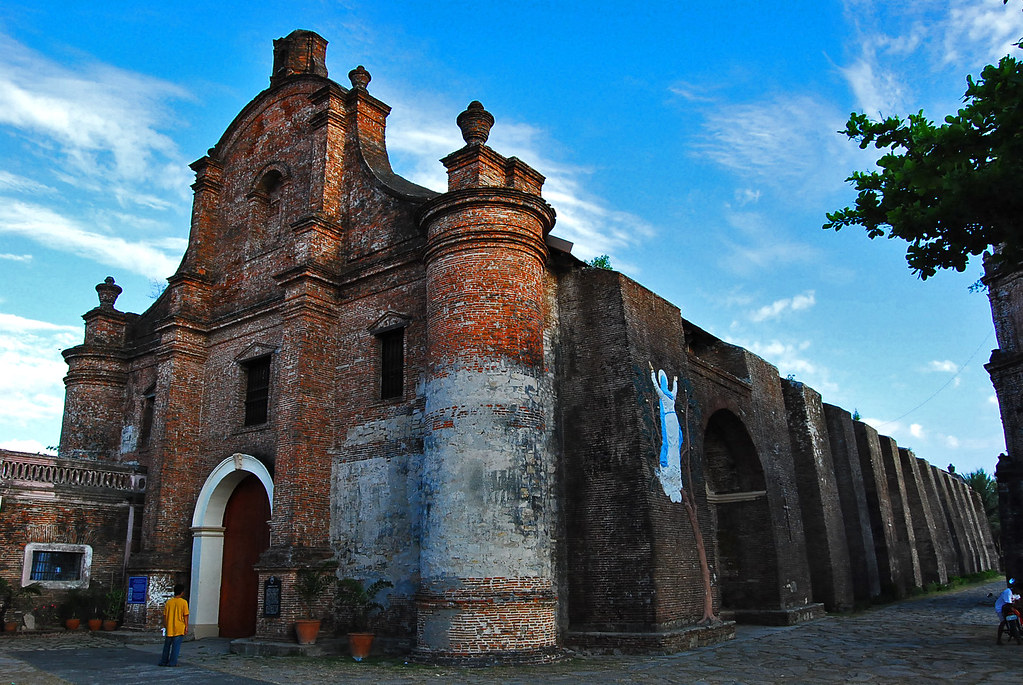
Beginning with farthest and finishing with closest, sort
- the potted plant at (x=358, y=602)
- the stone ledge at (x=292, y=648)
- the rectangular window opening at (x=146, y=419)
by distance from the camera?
the rectangular window opening at (x=146, y=419) → the potted plant at (x=358, y=602) → the stone ledge at (x=292, y=648)

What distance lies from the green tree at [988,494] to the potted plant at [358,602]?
139 feet

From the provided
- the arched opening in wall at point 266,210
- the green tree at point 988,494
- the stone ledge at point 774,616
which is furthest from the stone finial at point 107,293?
the green tree at point 988,494

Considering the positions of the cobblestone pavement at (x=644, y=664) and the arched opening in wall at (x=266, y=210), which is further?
the arched opening in wall at (x=266, y=210)

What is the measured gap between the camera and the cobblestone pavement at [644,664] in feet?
26.6

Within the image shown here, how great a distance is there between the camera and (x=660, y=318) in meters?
13.1

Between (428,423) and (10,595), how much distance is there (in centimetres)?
866

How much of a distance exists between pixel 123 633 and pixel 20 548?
2.51 meters

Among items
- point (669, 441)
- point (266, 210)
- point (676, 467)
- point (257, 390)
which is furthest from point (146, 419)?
point (676, 467)

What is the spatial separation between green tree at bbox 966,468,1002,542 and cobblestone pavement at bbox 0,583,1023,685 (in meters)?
36.8

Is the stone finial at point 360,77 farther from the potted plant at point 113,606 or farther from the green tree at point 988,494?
the green tree at point 988,494

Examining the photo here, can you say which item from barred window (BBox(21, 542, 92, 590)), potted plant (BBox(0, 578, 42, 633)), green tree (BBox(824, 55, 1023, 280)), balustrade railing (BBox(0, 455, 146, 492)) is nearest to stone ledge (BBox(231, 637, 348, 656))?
potted plant (BBox(0, 578, 42, 633))

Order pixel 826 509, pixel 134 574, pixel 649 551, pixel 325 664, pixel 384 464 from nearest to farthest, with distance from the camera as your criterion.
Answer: pixel 325 664, pixel 649 551, pixel 384 464, pixel 134 574, pixel 826 509

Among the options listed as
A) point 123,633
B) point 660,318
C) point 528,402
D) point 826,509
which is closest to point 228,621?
point 123,633

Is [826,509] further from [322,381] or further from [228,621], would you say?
[228,621]
